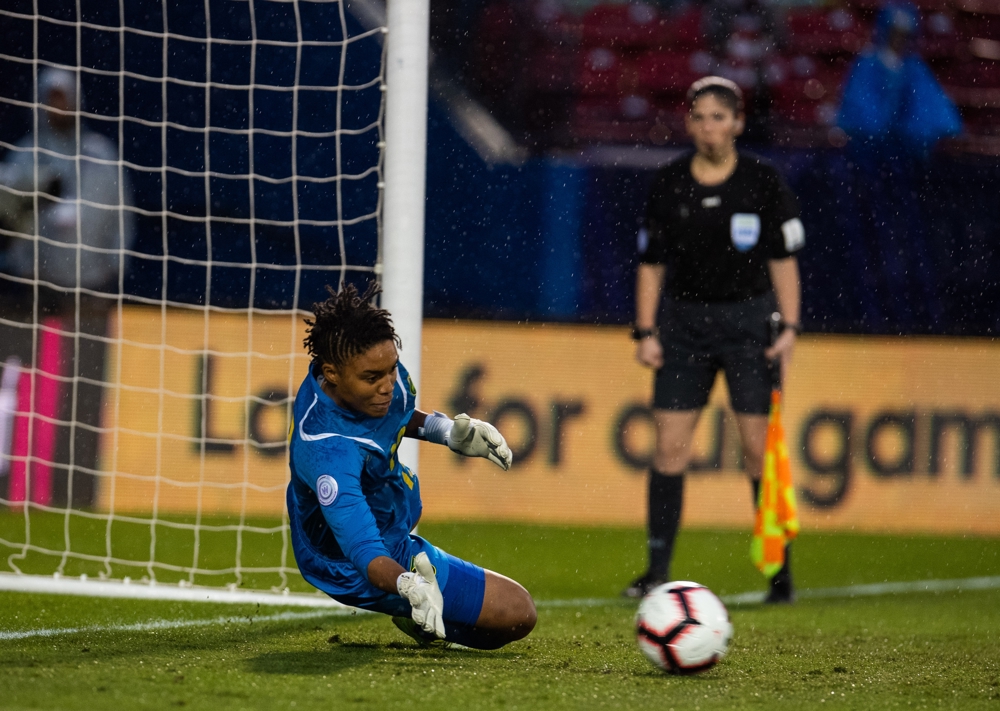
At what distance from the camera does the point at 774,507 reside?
216 inches

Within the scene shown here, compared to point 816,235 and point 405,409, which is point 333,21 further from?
point 405,409

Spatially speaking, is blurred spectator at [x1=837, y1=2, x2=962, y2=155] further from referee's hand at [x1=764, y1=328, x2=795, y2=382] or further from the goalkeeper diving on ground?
the goalkeeper diving on ground

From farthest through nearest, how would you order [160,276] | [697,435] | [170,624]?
[160,276], [697,435], [170,624]

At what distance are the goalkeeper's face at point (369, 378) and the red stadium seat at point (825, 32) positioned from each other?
7679mm

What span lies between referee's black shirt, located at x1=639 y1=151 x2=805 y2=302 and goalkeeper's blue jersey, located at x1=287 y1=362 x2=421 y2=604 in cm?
206

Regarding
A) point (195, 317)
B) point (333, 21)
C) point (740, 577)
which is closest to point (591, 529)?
point (740, 577)

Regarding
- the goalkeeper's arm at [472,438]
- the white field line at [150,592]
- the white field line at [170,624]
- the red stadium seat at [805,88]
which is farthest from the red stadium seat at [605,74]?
the goalkeeper's arm at [472,438]

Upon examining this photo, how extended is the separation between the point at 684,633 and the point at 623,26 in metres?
7.82

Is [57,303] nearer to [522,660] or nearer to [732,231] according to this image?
[732,231]

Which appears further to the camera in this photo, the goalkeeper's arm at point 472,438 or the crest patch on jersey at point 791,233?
the crest patch on jersey at point 791,233

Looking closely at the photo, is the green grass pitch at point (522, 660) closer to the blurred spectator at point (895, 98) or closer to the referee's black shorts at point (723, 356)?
the referee's black shorts at point (723, 356)

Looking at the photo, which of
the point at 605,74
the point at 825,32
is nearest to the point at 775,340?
the point at 605,74

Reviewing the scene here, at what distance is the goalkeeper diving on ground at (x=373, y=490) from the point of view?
3.39 meters

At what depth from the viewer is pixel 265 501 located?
7.51m
